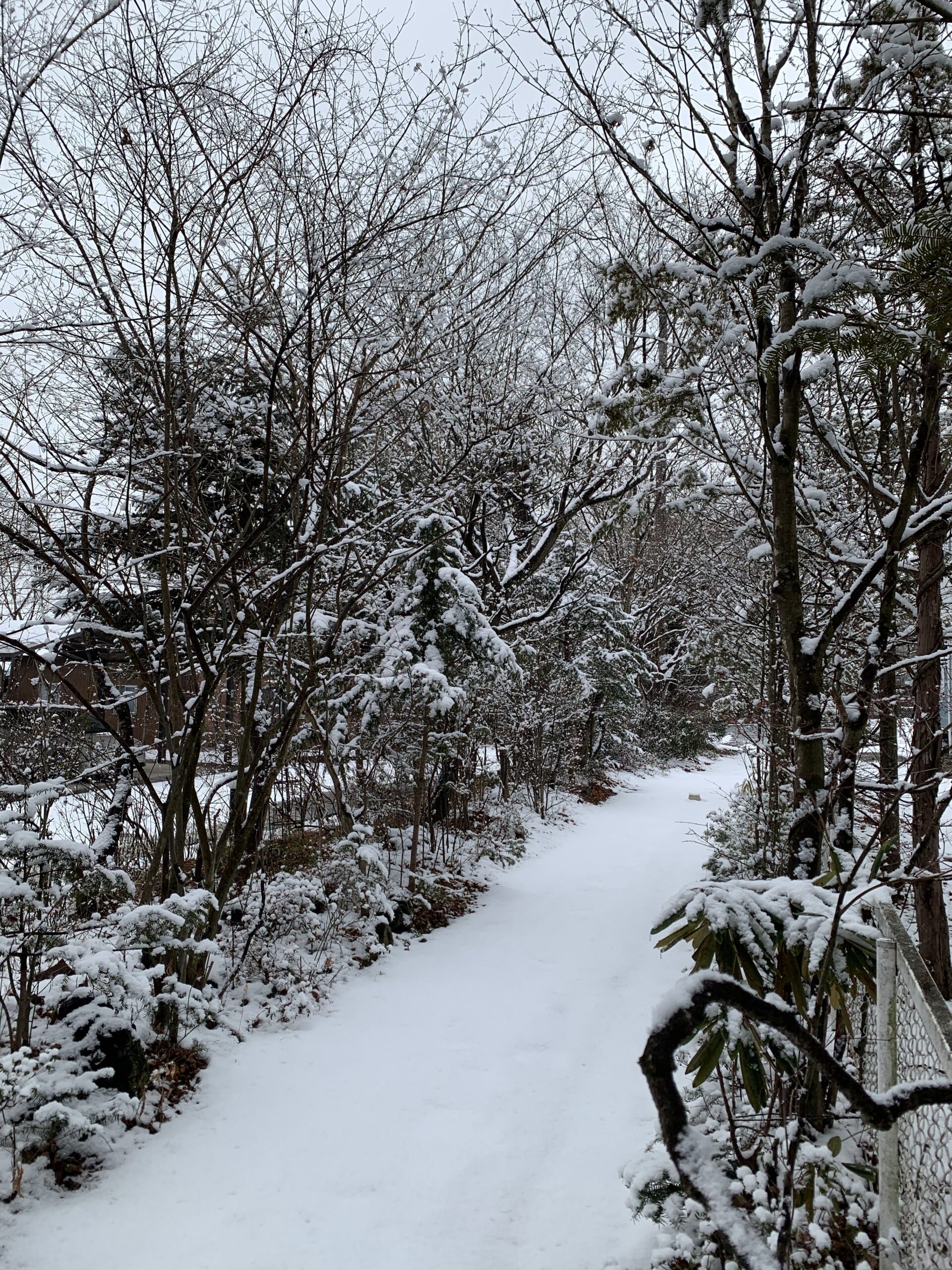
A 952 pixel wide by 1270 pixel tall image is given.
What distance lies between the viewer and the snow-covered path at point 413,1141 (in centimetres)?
273

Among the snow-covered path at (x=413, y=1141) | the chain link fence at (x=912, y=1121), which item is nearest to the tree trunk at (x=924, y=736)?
the snow-covered path at (x=413, y=1141)

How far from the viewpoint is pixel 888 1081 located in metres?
2.24

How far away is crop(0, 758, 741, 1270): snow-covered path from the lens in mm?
2729

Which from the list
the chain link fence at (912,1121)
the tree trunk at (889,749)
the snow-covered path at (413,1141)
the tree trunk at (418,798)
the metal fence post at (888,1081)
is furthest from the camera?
the tree trunk at (418,798)

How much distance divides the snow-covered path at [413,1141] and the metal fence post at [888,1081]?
0.96 meters

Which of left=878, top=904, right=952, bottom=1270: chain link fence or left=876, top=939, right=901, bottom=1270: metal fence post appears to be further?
left=876, top=939, right=901, bottom=1270: metal fence post

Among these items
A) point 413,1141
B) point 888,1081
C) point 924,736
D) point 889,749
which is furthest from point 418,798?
point 888,1081

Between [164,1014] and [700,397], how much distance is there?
451 cm

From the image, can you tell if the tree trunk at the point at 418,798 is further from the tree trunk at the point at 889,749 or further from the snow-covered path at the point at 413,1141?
the tree trunk at the point at 889,749

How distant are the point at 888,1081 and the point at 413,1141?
2174 mm

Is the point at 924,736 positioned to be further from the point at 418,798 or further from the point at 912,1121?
the point at 418,798

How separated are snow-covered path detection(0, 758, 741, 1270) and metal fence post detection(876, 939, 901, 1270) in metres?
0.96

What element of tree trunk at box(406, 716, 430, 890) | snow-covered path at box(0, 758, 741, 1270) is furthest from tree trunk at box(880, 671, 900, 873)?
tree trunk at box(406, 716, 430, 890)

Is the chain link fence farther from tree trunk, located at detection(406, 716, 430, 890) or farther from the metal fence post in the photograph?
tree trunk, located at detection(406, 716, 430, 890)
